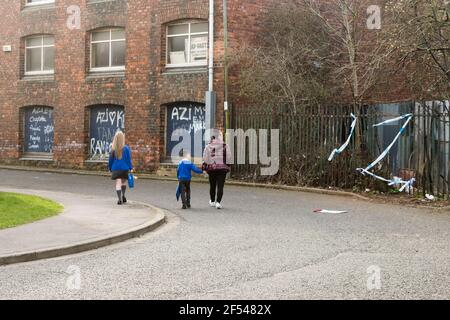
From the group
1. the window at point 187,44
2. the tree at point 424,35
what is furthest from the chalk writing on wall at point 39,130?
the tree at point 424,35

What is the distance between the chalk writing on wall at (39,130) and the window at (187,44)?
660 centimetres

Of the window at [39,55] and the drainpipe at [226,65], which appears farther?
the window at [39,55]

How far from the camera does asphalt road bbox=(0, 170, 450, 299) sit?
6.31 m

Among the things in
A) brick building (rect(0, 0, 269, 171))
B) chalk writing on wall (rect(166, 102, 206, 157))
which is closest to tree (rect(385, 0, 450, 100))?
brick building (rect(0, 0, 269, 171))

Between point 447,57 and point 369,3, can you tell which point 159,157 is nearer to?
point 369,3

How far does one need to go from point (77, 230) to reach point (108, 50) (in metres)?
15.6

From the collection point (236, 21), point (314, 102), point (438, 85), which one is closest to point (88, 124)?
point (236, 21)

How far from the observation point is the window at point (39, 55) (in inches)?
1027

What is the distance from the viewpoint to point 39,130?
26484 millimetres

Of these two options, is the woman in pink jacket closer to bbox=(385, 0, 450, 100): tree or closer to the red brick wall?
bbox=(385, 0, 450, 100): tree

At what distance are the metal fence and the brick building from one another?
271 centimetres

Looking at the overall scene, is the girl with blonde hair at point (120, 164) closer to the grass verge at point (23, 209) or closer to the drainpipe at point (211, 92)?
the grass verge at point (23, 209)

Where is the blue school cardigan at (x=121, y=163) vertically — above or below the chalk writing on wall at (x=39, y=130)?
below

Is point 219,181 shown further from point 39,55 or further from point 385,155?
point 39,55
